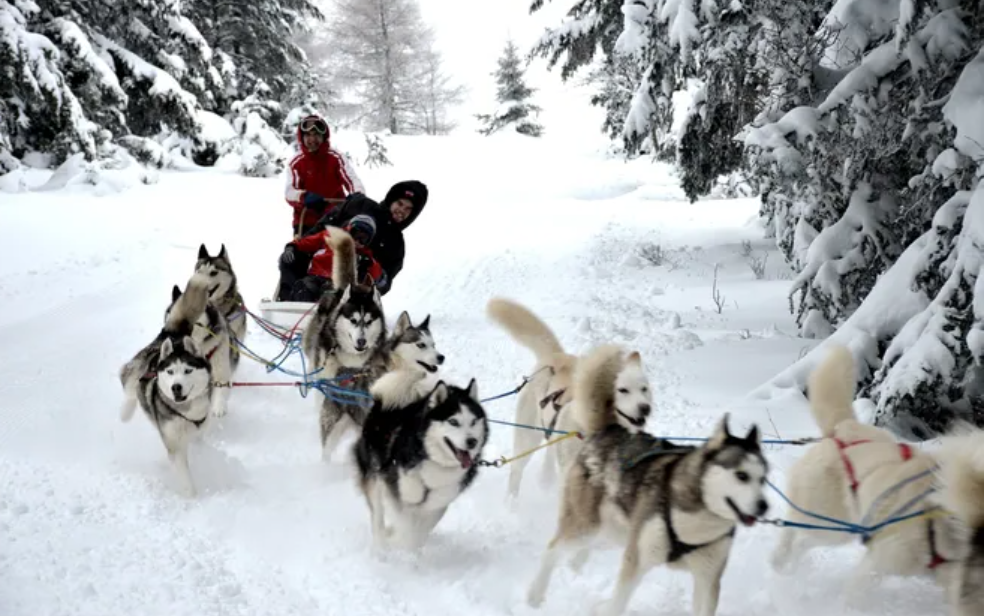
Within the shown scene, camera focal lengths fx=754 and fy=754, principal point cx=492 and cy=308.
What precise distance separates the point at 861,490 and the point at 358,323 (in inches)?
125

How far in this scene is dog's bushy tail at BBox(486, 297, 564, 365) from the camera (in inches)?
157

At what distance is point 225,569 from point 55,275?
6.67 metres

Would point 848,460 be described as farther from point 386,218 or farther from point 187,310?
point 386,218

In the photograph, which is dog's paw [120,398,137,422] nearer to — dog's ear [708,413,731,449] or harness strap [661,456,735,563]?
harness strap [661,456,735,563]

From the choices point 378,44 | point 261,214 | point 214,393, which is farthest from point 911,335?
point 378,44

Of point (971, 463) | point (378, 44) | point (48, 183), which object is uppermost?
point (378, 44)

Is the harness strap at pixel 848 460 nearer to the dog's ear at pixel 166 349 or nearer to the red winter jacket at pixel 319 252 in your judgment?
the dog's ear at pixel 166 349

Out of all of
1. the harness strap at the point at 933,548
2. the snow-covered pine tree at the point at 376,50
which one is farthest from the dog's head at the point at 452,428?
the snow-covered pine tree at the point at 376,50

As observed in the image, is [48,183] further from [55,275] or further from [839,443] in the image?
[839,443]

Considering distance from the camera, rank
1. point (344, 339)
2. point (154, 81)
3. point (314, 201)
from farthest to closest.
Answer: point (154, 81), point (314, 201), point (344, 339)

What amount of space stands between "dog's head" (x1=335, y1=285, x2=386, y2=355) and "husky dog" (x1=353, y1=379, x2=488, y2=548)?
4.85 ft

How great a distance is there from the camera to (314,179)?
726 centimetres

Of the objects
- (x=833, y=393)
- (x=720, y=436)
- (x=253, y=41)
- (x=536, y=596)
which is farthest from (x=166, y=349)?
(x=253, y=41)

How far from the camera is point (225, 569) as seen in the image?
3.15 metres
